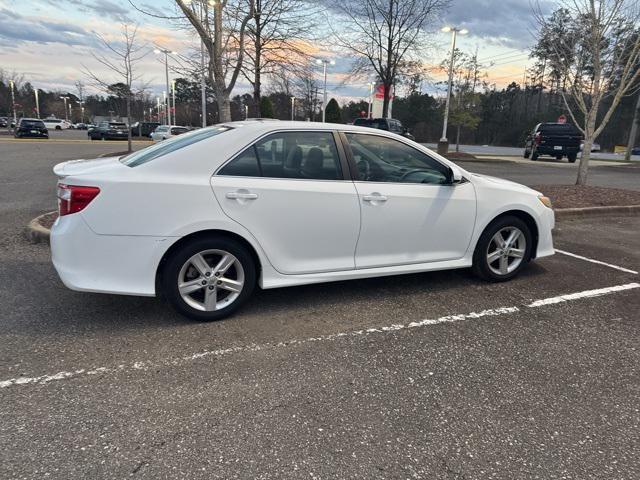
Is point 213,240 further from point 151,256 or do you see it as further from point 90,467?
point 90,467

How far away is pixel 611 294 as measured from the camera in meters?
4.60

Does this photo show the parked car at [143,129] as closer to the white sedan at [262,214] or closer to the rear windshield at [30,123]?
the rear windshield at [30,123]

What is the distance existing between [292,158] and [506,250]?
2.50 metres

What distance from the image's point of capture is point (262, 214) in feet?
11.9

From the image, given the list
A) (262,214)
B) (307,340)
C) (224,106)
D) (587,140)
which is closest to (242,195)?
(262,214)

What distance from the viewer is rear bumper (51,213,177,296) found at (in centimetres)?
331

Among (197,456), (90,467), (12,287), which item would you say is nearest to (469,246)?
(197,456)

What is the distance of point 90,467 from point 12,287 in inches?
112

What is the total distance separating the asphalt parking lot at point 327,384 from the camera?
2230mm

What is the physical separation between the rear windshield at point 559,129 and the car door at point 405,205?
74.4 ft

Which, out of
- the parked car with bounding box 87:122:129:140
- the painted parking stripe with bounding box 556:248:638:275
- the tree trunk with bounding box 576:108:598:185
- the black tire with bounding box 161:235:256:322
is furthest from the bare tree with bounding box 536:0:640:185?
the parked car with bounding box 87:122:129:140

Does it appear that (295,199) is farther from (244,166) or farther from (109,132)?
(109,132)

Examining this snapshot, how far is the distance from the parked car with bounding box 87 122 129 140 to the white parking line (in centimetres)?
3615

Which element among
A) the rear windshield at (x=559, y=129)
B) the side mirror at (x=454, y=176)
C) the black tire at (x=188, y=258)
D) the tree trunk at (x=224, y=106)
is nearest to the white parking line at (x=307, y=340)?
the black tire at (x=188, y=258)
